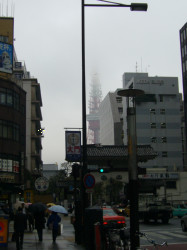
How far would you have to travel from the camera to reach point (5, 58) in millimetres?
47594

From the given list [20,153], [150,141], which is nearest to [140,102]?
[150,141]

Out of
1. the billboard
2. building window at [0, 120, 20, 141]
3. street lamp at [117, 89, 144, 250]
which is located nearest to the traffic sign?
street lamp at [117, 89, 144, 250]

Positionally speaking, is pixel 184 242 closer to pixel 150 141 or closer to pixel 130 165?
pixel 130 165

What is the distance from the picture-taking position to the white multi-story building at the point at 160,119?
87.6 meters

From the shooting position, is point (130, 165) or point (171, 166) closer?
point (130, 165)

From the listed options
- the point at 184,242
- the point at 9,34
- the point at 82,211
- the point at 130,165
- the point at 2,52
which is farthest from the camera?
the point at 9,34

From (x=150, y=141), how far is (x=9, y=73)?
47.1m

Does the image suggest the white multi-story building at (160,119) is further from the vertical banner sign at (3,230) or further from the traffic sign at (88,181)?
the vertical banner sign at (3,230)

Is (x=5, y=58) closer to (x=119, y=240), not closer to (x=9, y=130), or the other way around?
(x=9, y=130)

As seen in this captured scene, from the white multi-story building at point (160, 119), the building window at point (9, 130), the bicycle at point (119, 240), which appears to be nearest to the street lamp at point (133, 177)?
the bicycle at point (119, 240)

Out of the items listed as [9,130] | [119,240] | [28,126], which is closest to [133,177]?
[119,240]

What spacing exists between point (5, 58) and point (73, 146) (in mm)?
31803

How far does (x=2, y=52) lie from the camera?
155 ft

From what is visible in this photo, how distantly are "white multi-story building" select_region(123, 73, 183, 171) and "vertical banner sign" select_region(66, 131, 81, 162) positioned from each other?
6919cm
